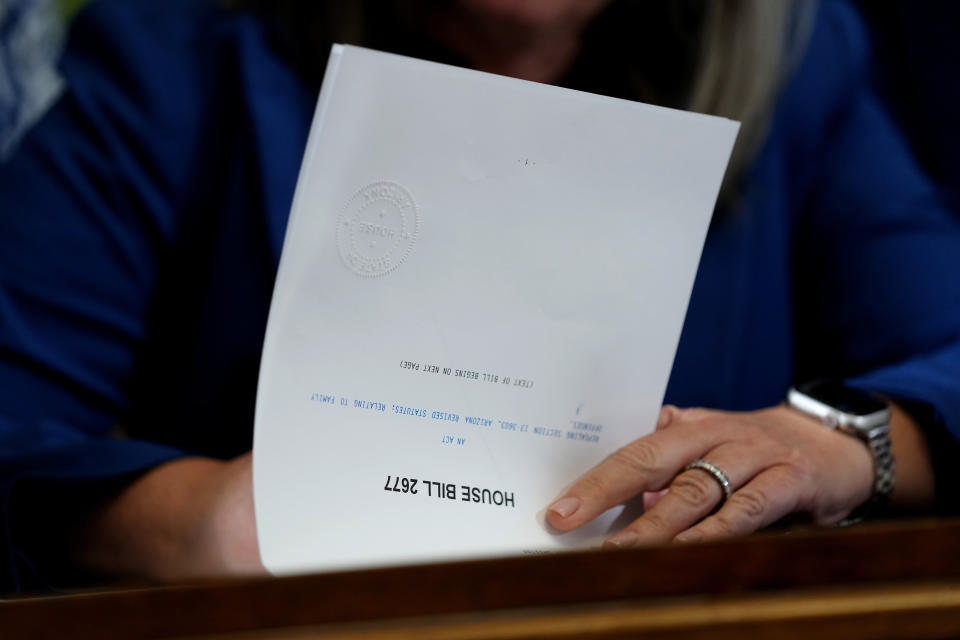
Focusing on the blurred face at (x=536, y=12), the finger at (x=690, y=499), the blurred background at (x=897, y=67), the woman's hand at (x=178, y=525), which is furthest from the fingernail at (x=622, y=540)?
the blurred background at (x=897, y=67)

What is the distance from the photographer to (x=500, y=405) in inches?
14.6

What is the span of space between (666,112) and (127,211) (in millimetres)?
459

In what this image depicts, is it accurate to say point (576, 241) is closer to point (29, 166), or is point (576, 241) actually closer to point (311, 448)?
point (311, 448)

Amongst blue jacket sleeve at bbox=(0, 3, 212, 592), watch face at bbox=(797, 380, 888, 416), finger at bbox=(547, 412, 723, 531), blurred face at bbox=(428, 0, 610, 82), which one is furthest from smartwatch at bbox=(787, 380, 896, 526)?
blue jacket sleeve at bbox=(0, 3, 212, 592)

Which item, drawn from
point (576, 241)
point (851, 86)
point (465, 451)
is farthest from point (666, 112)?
point (851, 86)

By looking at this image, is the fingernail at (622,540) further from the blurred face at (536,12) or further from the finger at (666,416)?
the blurred face at (536,12)

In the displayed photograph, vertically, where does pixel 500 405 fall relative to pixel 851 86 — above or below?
below

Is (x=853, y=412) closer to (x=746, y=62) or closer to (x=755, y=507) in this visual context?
(x=755, y=507)

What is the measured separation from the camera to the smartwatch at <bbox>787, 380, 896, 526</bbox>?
46 cm

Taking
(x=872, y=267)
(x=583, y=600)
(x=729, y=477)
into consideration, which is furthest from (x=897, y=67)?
(x=583, y=600)

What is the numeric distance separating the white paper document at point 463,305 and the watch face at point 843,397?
15 centimetres

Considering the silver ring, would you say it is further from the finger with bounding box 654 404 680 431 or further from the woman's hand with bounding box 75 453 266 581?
the woman's hand with bounding box 75 453 266 581

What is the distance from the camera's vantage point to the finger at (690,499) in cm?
35

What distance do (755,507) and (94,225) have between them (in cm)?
51
